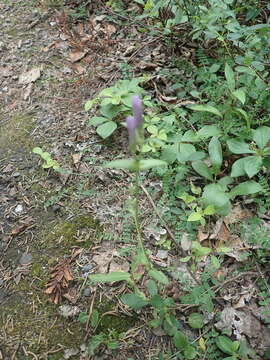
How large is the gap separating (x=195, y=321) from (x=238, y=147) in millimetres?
970

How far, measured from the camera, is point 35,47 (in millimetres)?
3203

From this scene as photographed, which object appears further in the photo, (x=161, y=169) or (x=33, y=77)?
(x=33, y=77)

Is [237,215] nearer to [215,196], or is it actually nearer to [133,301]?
[215,196]

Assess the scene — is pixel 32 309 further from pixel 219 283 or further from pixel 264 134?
pixel 264 134

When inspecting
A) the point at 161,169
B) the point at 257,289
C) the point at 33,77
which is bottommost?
the point at 257,289

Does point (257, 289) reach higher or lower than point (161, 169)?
lower

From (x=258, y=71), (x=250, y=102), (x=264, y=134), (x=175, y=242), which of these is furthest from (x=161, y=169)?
(x=258, y=71)

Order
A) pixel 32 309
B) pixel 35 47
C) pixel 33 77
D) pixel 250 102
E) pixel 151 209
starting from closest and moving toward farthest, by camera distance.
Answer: pixel 32 309
pixel 151 209
pixel 250 102
pixel 33 77
pixel 35 47

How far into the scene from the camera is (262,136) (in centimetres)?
221

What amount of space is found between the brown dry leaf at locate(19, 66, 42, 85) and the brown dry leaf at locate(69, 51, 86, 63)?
259mm

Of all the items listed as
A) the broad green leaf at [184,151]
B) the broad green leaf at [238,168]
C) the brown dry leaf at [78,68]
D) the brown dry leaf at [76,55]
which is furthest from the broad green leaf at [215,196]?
the brown dry leaf at [76,55]

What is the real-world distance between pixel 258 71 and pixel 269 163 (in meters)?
0.72

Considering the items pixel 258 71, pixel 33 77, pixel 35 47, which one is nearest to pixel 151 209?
pixel 258 71

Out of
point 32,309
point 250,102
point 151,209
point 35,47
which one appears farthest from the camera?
point 35,47
